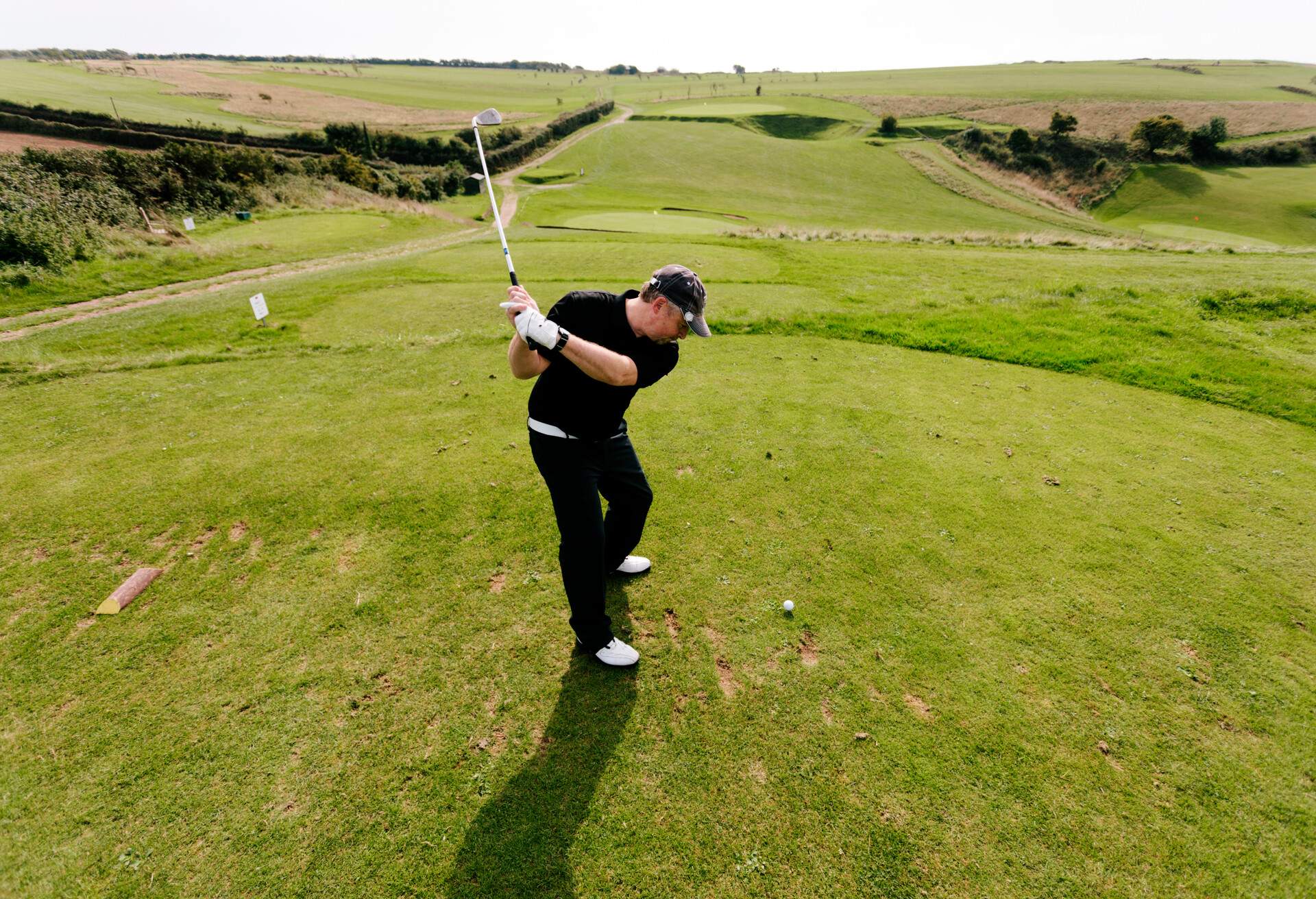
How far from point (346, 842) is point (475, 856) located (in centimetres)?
86

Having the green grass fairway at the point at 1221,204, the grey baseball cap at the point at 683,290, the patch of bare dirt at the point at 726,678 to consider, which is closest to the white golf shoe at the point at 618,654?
the patch of bare dirt at the point at 726,678

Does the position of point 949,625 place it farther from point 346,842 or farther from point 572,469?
point 346,842

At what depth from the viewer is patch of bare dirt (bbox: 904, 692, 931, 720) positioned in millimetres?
4174

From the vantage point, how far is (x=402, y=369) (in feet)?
33.1

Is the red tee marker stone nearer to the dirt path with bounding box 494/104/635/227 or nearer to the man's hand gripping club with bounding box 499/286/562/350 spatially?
the man's hand gripping club with bounding box 499/286/562/350

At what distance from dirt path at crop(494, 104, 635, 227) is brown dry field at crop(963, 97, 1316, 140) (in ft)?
185

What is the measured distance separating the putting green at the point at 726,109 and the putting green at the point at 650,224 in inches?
2536

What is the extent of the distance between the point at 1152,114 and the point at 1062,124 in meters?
18.7

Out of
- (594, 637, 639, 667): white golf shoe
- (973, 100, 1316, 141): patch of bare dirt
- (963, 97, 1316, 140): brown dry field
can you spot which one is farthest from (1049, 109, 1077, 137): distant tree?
(594, 637, 639, 667): white golf shoe

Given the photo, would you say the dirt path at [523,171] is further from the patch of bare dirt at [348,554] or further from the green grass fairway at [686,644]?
the patch of bare dirt at [348,554]

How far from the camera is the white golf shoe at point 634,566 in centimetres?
564

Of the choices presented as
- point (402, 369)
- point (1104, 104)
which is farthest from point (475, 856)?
point (1104, 104)

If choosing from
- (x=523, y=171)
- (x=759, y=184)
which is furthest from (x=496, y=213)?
(x=523, y=171)

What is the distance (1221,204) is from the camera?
46.3 m
